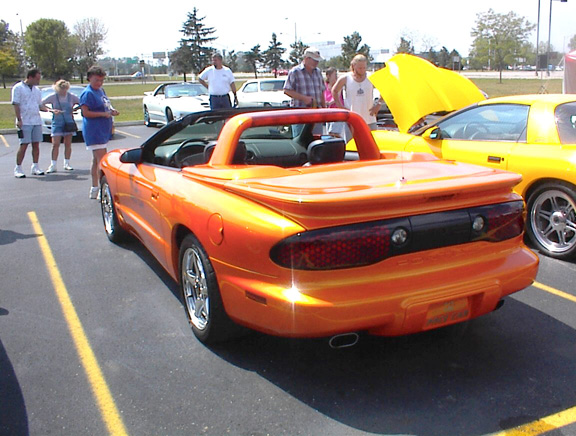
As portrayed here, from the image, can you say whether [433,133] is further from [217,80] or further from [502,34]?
[502,34]

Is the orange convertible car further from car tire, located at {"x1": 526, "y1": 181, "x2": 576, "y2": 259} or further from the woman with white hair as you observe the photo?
the woman with white hair

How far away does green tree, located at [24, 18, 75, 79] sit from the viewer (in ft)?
272

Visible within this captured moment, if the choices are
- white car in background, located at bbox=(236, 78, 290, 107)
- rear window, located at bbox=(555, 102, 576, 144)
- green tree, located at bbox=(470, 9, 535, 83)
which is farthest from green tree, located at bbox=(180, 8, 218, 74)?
rear window, located at bbox=(555, 102, 576, 144)

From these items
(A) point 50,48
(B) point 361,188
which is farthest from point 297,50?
(B) point 361,188

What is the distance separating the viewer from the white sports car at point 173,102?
16516 millimetres

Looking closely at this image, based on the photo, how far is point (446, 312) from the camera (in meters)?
2.92

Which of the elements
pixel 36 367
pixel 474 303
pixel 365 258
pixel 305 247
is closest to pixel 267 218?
pixel 305 247

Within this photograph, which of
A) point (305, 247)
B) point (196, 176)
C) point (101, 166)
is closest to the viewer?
point (305, 247)

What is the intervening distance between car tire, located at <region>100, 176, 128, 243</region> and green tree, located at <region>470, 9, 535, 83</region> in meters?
45.4

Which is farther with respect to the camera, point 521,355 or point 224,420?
point 521,355

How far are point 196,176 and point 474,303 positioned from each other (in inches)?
70.5

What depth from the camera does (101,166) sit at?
579 cm

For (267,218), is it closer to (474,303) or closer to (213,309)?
(213,309)

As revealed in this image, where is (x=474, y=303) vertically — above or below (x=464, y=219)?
below
